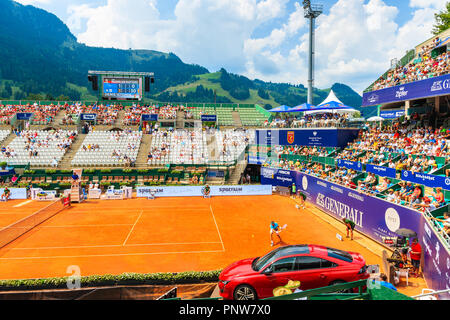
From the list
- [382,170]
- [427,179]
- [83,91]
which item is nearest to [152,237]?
[382,170]

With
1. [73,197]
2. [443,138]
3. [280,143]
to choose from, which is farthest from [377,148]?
[73,197]

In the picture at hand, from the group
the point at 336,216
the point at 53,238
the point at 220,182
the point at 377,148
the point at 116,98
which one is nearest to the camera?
the point at 53,238

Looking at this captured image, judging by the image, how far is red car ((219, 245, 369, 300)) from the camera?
915 cm

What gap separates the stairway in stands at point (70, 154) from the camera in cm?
3753

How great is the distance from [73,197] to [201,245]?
16766 millimetres

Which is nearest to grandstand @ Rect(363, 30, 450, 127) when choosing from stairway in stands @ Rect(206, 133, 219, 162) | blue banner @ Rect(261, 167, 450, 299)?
blue banner @ Rect(261, 167, 450, 299)

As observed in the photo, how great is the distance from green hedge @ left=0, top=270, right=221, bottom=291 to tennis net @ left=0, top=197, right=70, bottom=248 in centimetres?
835

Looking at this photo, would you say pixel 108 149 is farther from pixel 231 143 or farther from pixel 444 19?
pixel 444 19

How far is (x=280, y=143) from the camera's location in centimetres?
3728

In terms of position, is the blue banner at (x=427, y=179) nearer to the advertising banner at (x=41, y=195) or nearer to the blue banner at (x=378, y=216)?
the blue banner at (x=378, y=216)

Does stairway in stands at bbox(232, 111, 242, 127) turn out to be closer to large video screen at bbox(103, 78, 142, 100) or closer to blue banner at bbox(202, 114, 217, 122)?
blue banner at bbox(202, 114, 217, 122)

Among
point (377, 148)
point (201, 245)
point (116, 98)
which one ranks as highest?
point (116, 98)

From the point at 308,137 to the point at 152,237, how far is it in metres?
22.1
